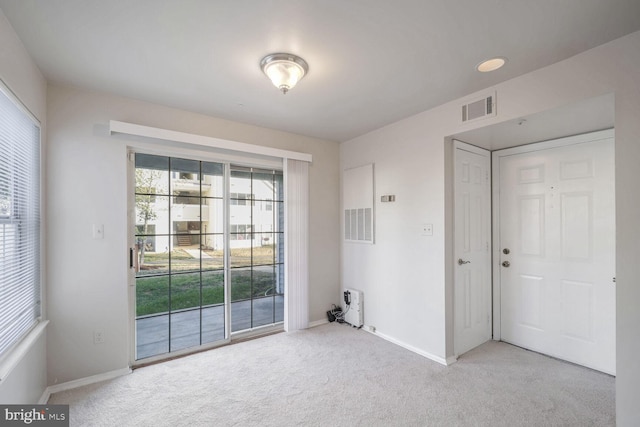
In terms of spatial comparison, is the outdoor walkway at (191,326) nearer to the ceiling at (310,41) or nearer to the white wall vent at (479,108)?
the ceiling at (310,41)

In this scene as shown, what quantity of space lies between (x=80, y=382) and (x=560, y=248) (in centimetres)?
461

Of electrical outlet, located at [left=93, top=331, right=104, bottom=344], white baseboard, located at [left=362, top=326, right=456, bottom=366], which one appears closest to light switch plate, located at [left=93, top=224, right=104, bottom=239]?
electrical outlet, located at [left=93, top=331, right=104, bottom=344]

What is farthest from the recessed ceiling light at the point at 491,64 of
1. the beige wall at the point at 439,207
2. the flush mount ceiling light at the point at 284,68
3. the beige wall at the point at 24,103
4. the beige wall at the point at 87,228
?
the beige wall at the point at 24,103

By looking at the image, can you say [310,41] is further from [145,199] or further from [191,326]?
[191,326]

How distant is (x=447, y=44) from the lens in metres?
1.87

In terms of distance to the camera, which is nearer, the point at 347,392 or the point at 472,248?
the point at 347,392

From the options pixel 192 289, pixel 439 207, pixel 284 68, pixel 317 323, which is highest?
pixel 284 68

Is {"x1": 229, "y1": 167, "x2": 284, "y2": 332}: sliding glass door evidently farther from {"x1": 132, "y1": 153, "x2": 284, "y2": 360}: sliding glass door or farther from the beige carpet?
the beige carpet

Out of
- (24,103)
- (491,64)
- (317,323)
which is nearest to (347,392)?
(317,323)

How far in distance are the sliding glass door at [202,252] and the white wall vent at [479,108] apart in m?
2.23

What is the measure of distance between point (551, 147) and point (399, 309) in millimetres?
2319

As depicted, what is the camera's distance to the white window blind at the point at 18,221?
167 centimetres

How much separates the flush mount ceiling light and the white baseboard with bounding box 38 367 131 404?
2.87m

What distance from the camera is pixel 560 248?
2881 mm
